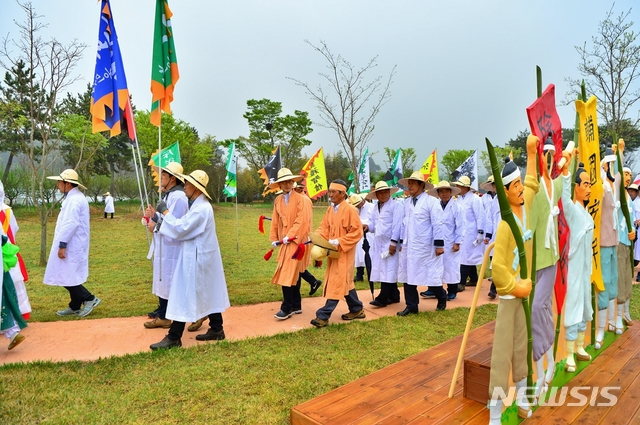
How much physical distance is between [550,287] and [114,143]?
38.8 metres

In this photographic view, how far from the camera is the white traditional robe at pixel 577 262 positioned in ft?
10.7

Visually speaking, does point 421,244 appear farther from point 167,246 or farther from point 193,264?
point 167,246

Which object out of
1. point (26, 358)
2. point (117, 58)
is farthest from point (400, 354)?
point (117, 58)

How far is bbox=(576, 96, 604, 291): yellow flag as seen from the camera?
145 inches

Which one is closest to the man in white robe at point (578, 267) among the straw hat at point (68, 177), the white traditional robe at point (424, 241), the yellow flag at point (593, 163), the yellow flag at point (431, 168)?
the yellow flag at point (593, 163)

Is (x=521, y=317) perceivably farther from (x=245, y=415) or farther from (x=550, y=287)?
(x=245, y=415)

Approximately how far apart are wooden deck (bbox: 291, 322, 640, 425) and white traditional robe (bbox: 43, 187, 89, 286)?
4.25m

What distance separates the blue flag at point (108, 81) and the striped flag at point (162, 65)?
0.39m

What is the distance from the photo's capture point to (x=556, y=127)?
3154 mm

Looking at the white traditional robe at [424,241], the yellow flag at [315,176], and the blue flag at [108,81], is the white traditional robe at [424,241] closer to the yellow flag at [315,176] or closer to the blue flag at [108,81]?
the blue flag at [108,81]

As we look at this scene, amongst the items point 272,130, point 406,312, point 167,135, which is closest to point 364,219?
point 406,312

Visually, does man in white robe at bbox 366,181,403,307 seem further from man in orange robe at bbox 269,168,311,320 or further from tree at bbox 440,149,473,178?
tree at bbox 440,149,473,178

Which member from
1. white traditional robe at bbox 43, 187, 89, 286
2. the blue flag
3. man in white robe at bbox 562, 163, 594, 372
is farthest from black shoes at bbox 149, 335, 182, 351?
man in white robe at bbox 562, 163, 594, 372

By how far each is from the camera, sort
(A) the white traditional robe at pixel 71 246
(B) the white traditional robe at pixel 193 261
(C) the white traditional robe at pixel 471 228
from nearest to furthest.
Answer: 1. (B) the white traditional robe at pixel 193 261
2. (A) the white traditional robe at pixel 71 246
3. (C) the white traditional robe at pixel 471 228
